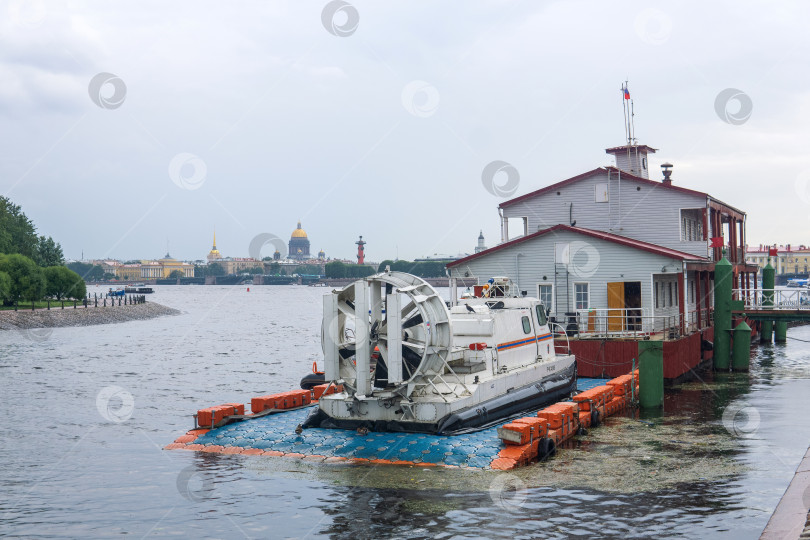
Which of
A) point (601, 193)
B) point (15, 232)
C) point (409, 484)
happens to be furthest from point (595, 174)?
point (15, 232)

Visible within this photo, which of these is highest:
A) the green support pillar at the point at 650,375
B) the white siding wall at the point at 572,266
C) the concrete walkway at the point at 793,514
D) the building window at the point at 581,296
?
the white siding wall at the point at 572,266

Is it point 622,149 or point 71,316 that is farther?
point 71,316


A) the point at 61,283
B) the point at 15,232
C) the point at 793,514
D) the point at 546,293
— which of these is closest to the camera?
the point at 793,514

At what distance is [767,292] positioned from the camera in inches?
1599

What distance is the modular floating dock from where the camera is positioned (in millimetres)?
17328

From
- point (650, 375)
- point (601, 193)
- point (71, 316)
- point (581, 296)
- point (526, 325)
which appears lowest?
point (650, 375)

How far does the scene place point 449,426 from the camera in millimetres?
18406

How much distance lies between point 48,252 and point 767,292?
3768 inches

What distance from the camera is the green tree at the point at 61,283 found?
91.7 meters

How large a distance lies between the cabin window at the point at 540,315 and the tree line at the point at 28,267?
65994mm

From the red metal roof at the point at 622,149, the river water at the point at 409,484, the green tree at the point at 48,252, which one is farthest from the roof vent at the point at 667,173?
the green tree at the point at 48,252

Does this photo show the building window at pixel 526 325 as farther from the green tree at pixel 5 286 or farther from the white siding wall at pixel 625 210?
the green tree at pixel 5 286

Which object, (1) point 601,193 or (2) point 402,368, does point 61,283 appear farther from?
(2) point 402,368

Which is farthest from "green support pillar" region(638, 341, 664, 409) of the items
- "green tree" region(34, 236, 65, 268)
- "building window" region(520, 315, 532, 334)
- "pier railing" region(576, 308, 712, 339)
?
"green tree" region(34, 236, 65, 268)
